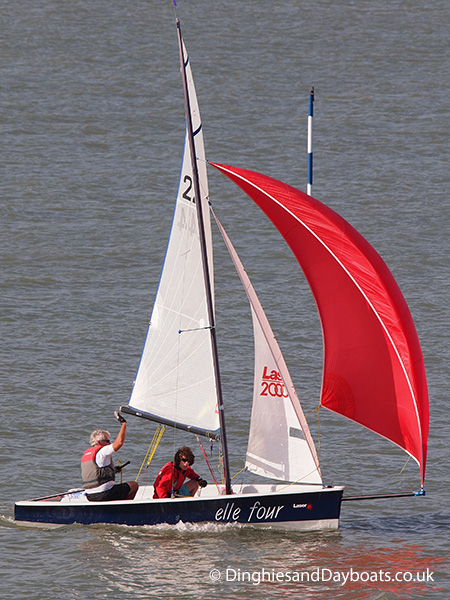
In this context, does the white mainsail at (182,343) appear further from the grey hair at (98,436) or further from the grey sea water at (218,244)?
the grey sea water at (218,244)

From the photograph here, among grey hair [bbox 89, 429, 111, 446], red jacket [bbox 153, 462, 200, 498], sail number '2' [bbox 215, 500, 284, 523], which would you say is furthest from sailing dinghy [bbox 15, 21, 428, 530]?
grey hair [bbox 89, 429, 111, 446]

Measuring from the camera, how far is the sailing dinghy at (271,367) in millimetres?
14430

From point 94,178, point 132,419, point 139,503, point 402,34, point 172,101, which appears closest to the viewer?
point 139,503

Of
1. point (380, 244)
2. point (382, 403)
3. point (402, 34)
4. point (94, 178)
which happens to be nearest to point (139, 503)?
point (382, 403)

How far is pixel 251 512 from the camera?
15430 mm

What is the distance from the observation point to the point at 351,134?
40125 mm

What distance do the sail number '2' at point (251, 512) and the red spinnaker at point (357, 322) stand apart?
1.85 meters

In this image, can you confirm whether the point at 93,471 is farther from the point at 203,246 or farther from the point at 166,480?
the point at 203,246

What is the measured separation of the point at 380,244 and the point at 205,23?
2311cm

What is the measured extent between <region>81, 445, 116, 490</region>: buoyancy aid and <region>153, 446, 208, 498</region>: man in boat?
74cm

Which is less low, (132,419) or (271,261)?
(271,261)

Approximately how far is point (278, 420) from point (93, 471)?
9.40 ft

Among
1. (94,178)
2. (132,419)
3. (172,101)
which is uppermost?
(172,101)

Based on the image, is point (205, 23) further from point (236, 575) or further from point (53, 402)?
point (236, 575)
